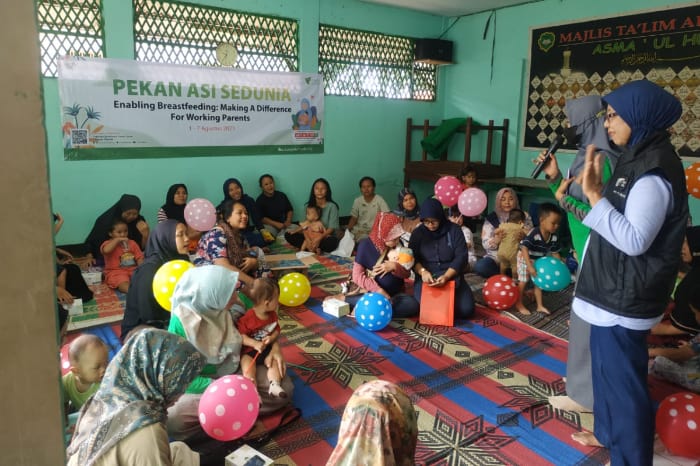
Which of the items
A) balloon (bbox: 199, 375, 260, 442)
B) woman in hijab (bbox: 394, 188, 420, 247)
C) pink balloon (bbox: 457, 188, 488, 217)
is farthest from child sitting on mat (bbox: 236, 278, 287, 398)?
pink balloon (bbox: 457, 188, 488, 217)

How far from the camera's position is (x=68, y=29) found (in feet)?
14.1

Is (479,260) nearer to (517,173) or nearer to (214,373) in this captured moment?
(517,173)

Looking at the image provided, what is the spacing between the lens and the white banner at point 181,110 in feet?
14.6

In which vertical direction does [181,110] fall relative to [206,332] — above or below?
above

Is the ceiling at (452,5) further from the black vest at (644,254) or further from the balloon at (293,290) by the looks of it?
the black vest at (644,254)

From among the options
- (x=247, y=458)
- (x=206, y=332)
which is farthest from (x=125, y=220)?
(x=247, y=458)

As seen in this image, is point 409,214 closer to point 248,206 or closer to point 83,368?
point 248,206

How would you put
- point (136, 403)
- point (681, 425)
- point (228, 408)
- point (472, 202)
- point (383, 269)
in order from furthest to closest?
point (472, 202) < point (383, 269) < point (681, 425) < point (228, 408) < point (136, 403)

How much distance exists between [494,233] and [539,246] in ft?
2.19

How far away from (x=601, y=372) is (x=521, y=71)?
16.2 feet

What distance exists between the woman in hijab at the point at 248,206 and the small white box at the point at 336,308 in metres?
1.73

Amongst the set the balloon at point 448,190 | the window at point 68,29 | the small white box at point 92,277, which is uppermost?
the window at point 68,29

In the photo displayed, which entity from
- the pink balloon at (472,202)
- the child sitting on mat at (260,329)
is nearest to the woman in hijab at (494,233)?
the pink balloon at (472,202)

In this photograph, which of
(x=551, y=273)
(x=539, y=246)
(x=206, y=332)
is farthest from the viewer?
(x=539, y=246)
